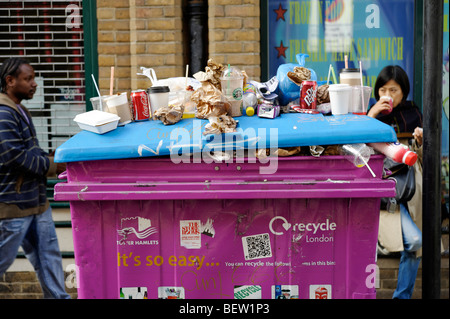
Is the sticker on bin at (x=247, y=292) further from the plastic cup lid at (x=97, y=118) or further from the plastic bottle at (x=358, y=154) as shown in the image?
the plastic cup lid at (x=97, y=118)

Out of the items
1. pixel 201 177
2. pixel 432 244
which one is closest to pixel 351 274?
pixel 432 244

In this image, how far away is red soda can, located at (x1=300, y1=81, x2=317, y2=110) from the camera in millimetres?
3398

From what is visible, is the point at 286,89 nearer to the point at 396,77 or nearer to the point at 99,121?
the point at 99,121

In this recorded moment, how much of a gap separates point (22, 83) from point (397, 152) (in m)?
2.97

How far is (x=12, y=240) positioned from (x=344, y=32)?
3.42 meters

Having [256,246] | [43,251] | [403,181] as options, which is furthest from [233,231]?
[43,251]

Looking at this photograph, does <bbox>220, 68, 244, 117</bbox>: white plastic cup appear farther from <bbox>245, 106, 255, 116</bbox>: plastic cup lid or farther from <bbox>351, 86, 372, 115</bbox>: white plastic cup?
<bbox>351, 86, 372, 115</bbox>: white plastic cup

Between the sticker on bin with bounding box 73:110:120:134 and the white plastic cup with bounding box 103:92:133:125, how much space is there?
0.10m

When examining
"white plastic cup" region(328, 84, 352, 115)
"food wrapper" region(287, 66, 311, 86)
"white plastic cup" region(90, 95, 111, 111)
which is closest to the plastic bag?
"food wrapper" region(287, 66, 311, 86)

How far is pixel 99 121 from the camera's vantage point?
321 cm

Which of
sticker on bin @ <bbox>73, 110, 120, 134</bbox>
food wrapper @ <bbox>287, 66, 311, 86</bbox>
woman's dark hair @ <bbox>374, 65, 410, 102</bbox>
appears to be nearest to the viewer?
sticker on bin @ <bbox>73, 110, 120, 134</bbox>

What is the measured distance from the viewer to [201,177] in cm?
310

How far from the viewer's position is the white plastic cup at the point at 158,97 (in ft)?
11.3

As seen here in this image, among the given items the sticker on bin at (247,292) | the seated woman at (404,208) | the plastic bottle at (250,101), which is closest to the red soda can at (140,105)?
the plastic bottle at (250,101)
